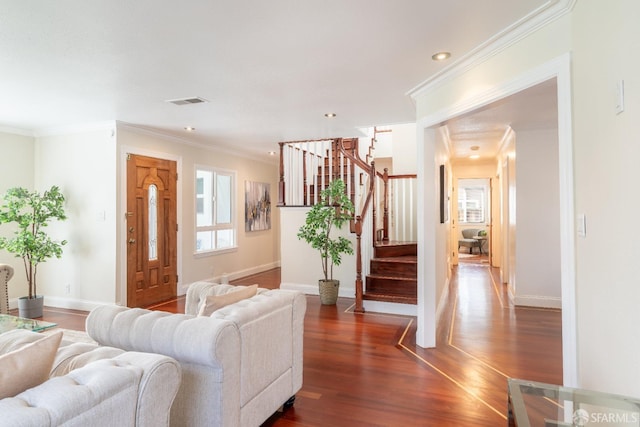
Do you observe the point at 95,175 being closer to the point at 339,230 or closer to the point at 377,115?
the point at 339,230

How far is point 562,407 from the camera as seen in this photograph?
1367 millimetres

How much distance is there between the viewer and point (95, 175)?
5086 millimetres

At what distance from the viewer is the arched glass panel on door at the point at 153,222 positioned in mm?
5512

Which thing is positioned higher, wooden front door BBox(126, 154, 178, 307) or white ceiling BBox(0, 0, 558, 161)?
white ceiling BBox(0, 0, 558, 161)

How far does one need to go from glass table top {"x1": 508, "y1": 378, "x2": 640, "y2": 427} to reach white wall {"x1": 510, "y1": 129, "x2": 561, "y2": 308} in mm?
4409

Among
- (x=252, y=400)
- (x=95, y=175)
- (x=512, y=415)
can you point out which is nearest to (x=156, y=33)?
(x=252, y=400)

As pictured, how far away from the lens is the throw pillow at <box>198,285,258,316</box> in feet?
7.16

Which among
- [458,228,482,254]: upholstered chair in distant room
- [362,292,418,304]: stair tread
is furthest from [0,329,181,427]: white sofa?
[458,228,482,254]: upholstered chair in distant room

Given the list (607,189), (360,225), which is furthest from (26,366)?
(360,225)

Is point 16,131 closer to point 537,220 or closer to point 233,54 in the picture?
point 233,54

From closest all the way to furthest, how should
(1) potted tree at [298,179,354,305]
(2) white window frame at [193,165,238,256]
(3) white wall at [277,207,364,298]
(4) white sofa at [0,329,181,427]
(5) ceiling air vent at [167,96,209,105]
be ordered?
(4) white sofa at [0,329,181,427], (5) ceiling air vent at [167,96,209,105], (1) potted tree at [298,179,354,305], (3) white wall at [277,207,364,298], (2) white window frame at [193,165,238,256]

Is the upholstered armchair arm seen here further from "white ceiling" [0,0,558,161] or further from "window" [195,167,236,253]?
"window" [195,167,236,253]

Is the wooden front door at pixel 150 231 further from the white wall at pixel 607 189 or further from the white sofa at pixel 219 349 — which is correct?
the white wall at pixel 607 189

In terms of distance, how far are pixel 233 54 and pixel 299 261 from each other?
155 inches
